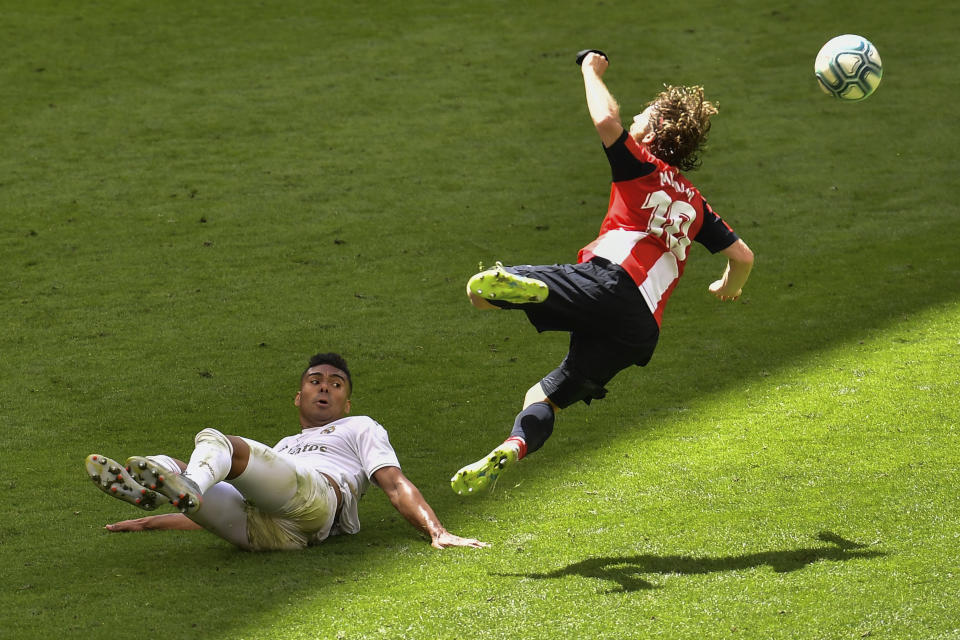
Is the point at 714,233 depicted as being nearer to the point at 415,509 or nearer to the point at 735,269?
the point at 735,269

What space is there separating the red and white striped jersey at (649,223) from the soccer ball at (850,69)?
1.72 metres

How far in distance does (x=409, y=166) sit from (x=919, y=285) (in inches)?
180

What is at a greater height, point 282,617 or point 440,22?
point 440,22

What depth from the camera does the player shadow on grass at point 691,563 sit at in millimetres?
4699

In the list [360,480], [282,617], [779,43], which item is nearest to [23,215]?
[360,480]

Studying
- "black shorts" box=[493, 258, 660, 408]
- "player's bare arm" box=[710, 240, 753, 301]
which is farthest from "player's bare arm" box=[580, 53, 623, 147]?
"player's bare arm" box=[710, 240, 753, 301]

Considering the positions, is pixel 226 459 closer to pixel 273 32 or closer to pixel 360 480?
pixel 360 480

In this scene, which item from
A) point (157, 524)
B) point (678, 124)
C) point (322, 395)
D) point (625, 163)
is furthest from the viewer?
point (322, 395)

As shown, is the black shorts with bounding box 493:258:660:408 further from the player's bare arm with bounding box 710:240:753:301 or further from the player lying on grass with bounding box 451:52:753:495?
the player's bare arm with bounding box 710:240:753:301

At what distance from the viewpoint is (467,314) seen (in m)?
8.48

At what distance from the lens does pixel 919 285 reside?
853cm

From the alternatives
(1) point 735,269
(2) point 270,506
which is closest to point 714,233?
(1) point 735,269

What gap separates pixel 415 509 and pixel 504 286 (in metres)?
1.20

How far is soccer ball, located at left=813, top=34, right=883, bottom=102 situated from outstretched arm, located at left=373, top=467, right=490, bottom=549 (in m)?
3.00
